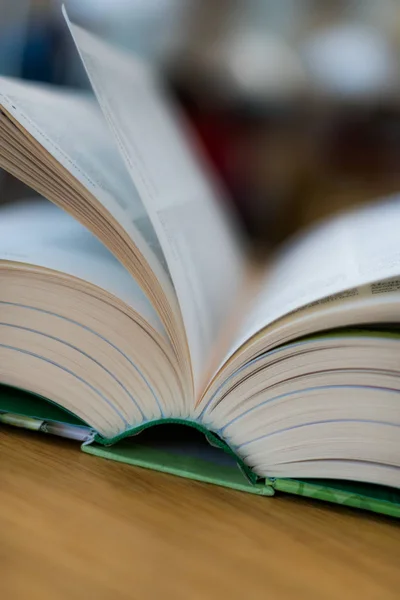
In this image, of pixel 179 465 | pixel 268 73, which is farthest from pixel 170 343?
pixel 268 73

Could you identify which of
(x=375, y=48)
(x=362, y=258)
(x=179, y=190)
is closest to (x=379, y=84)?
(x=375, y=48)

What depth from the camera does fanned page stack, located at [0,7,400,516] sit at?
417 mm

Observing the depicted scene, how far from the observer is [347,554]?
1.29ft

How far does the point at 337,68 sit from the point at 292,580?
1167 millimetres

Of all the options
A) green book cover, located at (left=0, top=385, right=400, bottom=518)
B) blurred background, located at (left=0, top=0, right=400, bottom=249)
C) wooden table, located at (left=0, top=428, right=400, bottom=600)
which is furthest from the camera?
blurred background, located at (left=0, top=0, right=400, bottom=249)

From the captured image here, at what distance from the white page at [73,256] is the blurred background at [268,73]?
0.74 m

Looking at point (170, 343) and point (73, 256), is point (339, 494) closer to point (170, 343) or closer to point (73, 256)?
point (170, 343)

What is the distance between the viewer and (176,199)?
0.59 m

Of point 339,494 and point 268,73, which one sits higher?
point 268,73

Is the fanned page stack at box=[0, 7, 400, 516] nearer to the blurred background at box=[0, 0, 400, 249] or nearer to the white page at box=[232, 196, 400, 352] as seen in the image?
the white page at box=[232, 196, 400, 352]

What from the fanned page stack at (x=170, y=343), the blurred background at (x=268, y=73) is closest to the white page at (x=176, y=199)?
the fanned page stack at (x=170, y=343)

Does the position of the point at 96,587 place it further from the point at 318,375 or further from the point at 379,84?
the point at 379,84

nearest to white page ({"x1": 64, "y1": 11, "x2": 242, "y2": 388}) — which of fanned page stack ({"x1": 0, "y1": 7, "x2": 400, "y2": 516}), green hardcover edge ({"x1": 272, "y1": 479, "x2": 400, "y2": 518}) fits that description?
fanned page stack ({"x1": 0, "y1": 7, "x2": 400, "y2": 516})

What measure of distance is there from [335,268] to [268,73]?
94cm
